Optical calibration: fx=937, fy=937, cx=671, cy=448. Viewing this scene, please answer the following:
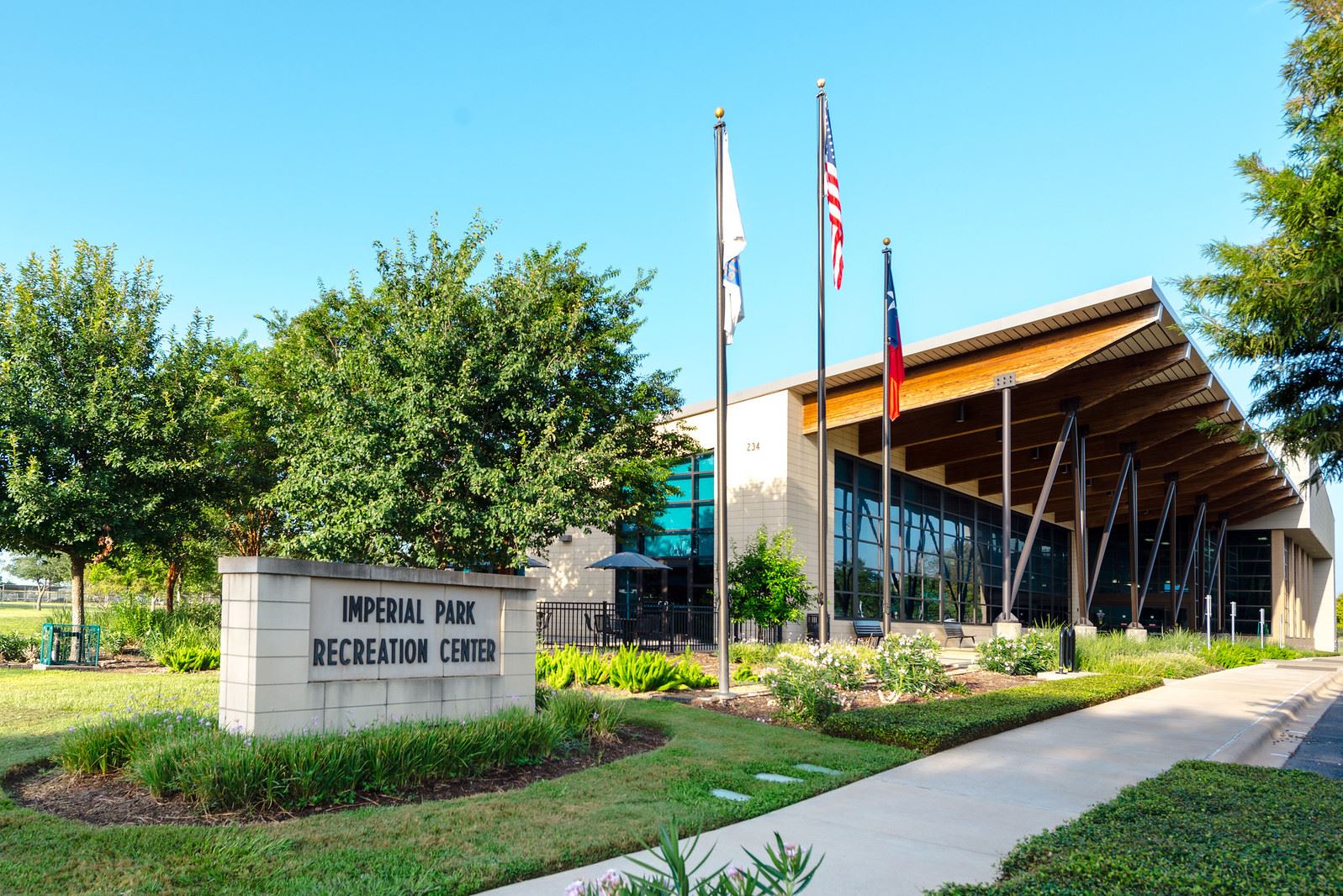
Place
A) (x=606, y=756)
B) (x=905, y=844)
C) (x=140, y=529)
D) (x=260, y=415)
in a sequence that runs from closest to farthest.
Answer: (x=905, y=844) → (x=606, y=756) → (x=140, y=529) → (x=260, y=415)

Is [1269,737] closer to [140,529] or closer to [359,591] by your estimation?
[359,591]

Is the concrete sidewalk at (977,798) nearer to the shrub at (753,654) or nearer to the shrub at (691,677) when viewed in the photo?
the shrub at (691,677)

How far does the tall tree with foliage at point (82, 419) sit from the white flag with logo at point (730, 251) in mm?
12067

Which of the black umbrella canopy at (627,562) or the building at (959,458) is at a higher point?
the building at (959,458)

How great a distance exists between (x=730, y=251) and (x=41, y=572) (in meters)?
83.4

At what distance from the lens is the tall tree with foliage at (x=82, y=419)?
1823 centimetres

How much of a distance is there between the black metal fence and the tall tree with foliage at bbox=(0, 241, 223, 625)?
368 inches

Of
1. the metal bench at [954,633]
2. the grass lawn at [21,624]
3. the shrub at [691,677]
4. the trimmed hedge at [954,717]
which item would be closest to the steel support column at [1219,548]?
the metal bench at [954,633]

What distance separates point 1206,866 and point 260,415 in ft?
79.9

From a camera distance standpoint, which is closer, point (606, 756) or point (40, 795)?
point (40, 795)

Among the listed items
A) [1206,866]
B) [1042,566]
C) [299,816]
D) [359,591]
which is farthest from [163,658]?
[1042,566]

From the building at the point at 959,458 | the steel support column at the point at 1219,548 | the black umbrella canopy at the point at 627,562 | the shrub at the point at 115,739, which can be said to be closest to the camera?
the shrub at the point at 115,739

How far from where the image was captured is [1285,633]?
2302 inches

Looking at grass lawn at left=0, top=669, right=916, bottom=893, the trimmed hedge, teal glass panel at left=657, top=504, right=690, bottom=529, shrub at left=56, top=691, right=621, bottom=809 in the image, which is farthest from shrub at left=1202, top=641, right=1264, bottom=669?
shrub at left=56, top=691, right=621, bottom=809
